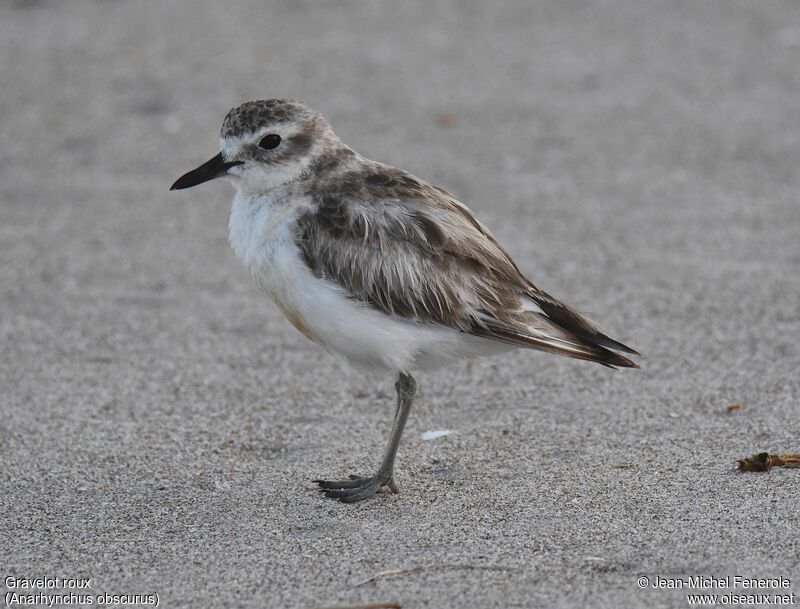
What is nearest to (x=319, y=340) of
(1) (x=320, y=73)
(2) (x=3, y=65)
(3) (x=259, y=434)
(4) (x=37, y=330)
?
(3) (x=259, y=434)

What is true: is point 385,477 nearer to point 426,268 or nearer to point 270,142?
point 426,268

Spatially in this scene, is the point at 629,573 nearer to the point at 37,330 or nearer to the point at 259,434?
the point at 259,434

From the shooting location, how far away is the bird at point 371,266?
4562mm

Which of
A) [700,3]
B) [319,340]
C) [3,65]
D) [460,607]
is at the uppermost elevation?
[700,3]

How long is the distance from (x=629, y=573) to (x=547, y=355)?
220cm

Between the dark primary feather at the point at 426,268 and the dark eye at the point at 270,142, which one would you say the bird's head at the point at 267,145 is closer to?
the dark eye at the point at 270,142

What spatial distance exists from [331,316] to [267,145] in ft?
2.77

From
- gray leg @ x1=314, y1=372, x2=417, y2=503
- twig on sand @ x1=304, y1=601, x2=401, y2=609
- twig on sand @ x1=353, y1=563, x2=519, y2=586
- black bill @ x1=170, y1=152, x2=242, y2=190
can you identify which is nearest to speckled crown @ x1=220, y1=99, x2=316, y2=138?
black bill @ x1=170, y1=152, x2=242, y2=190

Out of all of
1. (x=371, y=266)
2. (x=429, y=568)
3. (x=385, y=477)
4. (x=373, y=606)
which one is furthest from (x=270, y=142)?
(x=373, y=606)

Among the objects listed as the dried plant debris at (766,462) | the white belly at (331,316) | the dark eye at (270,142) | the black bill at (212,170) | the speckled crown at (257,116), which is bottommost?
the dried plant debris at (766,462)

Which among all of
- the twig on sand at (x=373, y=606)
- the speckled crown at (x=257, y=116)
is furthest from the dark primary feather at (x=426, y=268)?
the twig on sand at (x=373, y=606)

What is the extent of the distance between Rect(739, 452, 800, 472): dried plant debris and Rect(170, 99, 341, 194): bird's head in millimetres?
2214

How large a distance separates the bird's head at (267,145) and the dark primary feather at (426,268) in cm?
17

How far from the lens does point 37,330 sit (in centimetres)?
636
